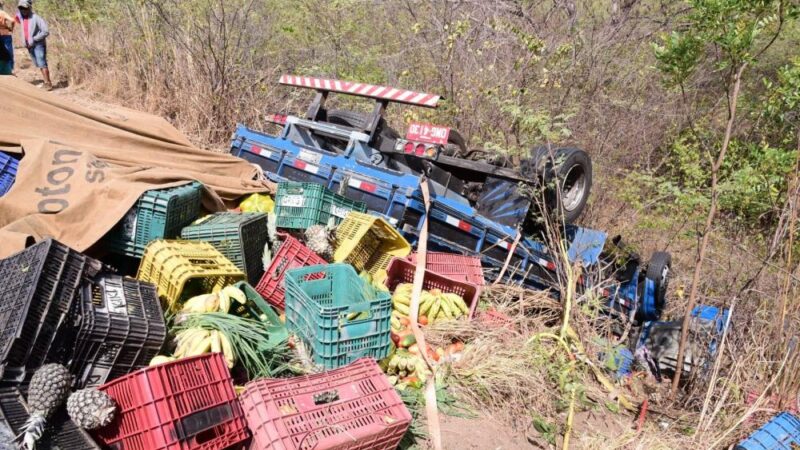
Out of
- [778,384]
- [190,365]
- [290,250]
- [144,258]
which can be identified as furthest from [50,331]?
[778,384]

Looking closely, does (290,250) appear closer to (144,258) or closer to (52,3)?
(144,258)

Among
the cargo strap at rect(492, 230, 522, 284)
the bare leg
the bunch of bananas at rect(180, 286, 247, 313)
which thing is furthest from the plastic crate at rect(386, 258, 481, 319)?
the bare leg

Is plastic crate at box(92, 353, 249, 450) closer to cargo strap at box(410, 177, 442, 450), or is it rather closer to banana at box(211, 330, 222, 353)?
banana at box(211, 330, 222, 353)

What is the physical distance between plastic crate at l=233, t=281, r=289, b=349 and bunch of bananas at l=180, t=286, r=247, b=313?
9 cm

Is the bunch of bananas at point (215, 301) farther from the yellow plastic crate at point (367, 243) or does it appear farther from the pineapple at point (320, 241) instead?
the yellow plastic crate at point (367, 243)

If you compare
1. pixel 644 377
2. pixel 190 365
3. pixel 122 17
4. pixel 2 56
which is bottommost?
pixel 644 377

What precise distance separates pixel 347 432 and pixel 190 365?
30.3 inches

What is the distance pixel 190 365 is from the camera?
9.10 feet

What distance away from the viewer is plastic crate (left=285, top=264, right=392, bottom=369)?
3439 mm

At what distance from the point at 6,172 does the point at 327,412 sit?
3204 millimetres

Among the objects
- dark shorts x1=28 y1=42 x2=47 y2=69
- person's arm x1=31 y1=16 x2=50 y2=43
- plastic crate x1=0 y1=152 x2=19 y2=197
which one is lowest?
plastic crate x1=0 y1=152 x2=19 y2=197

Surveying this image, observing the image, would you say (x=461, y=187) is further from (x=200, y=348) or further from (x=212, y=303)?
(x=200, y=348)

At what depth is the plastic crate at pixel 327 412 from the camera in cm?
274

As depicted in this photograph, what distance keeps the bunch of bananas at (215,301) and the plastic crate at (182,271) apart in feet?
0.31
